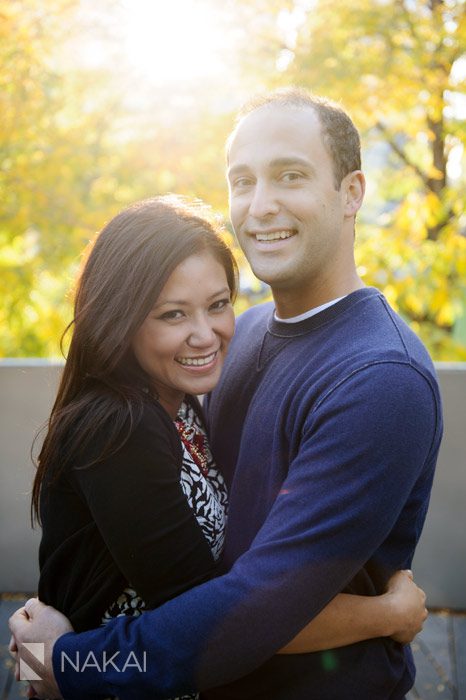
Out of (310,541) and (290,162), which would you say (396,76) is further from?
(310,541)

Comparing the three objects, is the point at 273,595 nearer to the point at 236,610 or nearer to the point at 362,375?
the point at 236,610

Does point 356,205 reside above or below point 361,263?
above

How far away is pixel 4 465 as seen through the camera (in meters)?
3.74

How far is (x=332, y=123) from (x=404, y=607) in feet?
4.11

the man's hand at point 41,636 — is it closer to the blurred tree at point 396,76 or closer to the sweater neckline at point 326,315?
the sweater neckline at point 326,315

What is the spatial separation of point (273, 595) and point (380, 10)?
3.68m

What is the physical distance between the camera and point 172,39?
13.9ft

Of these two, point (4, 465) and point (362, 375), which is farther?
point (4, 465)

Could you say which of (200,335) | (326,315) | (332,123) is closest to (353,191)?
(332,123)

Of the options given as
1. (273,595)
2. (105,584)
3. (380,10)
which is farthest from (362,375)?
(380,10)

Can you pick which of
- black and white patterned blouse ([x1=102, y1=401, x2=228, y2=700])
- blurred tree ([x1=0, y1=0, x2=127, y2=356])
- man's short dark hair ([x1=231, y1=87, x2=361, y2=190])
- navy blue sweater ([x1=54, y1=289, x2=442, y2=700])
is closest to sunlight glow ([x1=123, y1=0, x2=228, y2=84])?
blurred tree ([x1=0, y1=0, x2=127, y2=356])

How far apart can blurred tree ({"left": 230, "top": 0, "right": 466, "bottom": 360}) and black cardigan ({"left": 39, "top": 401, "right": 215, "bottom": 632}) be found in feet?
8.52

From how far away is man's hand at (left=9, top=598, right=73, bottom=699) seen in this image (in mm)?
1721

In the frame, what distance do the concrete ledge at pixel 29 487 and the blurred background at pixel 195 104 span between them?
0.56 m
